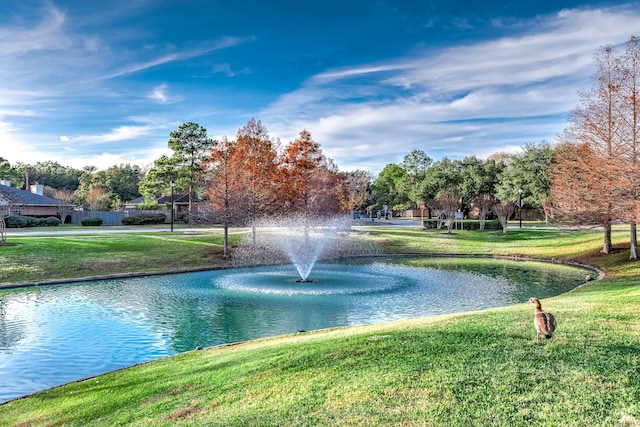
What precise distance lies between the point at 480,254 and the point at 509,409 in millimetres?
29873

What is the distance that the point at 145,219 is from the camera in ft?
174

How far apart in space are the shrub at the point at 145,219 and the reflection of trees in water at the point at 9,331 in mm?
37198

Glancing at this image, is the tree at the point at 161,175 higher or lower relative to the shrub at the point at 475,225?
higher

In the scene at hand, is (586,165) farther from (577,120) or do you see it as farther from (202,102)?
(202,102)

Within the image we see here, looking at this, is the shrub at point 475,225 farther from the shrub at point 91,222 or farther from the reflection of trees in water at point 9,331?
the reflection of trees in water at point 9,331

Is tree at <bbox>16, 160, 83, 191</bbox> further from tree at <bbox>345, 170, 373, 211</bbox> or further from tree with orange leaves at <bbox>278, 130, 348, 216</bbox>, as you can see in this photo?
tree with orange leaves at <bbox>278, 130, 348, 216</bbox>

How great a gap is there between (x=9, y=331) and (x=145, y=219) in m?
41.1

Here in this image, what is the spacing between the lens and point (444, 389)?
223 inches

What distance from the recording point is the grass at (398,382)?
17.0 ft


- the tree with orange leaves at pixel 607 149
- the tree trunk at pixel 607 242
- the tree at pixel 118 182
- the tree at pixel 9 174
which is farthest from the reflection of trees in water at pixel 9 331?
the tree at pixel 9 174

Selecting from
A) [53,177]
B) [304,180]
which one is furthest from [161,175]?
[53,177]

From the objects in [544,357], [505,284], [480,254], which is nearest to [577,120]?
[505,284]

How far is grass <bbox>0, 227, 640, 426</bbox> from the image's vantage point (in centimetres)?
518

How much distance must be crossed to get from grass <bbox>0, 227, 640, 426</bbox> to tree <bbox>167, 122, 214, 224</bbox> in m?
46.5
